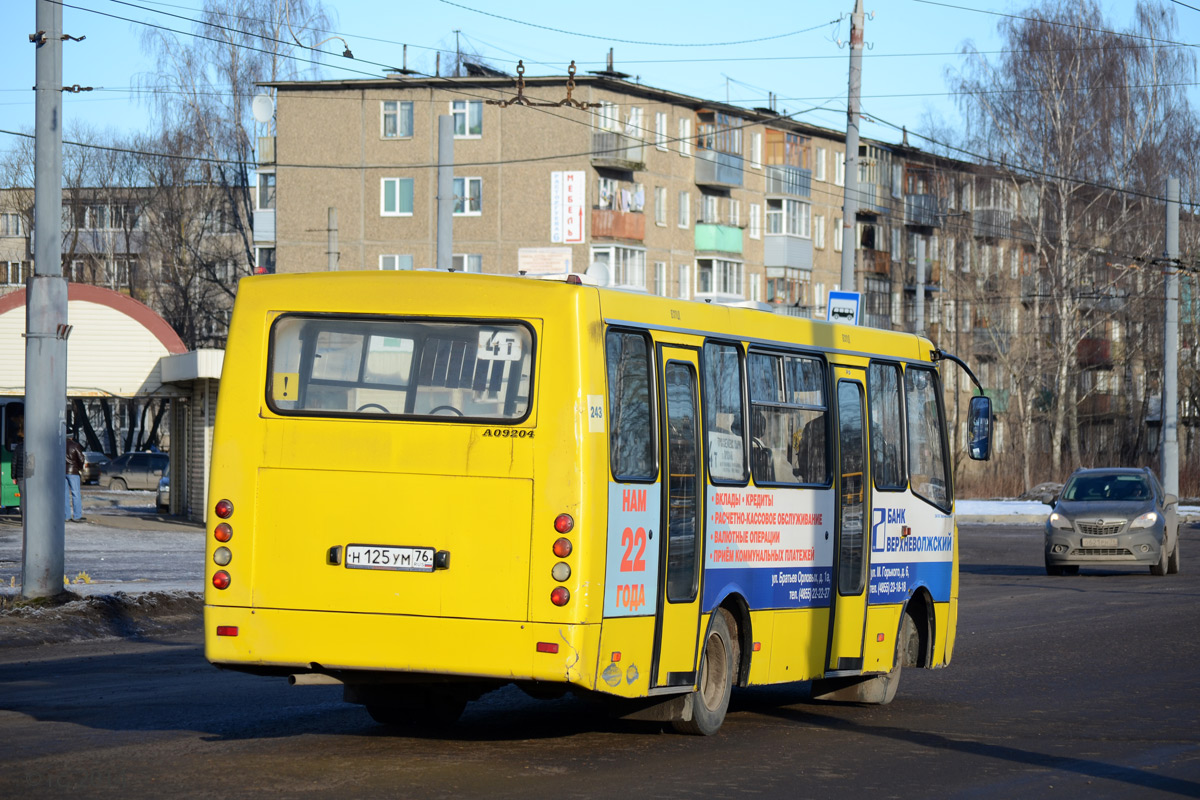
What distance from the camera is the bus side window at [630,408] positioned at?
9492 millimetres

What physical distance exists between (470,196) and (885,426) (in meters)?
56.6

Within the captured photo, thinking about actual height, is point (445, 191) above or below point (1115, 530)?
above

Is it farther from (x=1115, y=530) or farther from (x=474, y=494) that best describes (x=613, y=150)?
(x=474, y=494)

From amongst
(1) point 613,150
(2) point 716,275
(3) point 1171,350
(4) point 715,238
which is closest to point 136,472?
(1) point 613,150

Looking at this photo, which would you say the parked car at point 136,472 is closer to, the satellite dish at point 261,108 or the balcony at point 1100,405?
the satellite dish at point 261,108

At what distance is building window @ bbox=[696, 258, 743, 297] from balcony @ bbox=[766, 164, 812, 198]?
5.92 meters

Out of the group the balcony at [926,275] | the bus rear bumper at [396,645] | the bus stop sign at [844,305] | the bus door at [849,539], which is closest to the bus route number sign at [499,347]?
the bus rear bumper at [396,645]

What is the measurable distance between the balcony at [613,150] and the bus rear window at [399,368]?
191 feet

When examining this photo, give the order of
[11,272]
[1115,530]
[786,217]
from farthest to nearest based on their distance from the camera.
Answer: [11,272], [786,217], [1115,530]

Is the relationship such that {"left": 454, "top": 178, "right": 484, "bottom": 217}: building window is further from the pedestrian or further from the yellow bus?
the yellow bus

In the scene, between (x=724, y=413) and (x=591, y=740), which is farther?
(x=724, y=413)

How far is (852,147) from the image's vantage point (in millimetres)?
28453

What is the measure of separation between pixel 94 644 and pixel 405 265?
50.2m

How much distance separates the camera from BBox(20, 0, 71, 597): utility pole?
17250 millimetres
